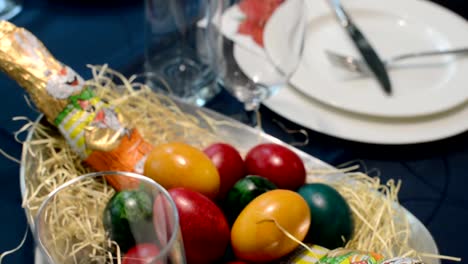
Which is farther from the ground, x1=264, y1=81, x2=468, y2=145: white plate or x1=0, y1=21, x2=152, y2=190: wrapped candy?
x1=0, y1=21, x2=152, y2=190: wrapped candy

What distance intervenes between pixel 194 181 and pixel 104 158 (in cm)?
11

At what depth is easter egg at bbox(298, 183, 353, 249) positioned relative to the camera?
0.56 m

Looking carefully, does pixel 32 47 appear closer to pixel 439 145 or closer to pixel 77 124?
pixel 77 124

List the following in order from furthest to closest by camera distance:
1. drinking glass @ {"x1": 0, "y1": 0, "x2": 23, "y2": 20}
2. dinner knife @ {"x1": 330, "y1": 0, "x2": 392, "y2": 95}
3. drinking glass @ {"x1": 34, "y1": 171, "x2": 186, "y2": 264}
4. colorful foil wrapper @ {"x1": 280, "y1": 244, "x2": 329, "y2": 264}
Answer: drinking glass @ {"x1": 0, "y1": 0, "x2": 23, "y2": 20} < dinner knife @ {"x1": 330, "y1": 0, "x2": 392, "y2": 95} < colorful foil wrapper @ {"x1": 280, "y1": 244, "x2": 329, "y2": 264} < drinking glass @ {"x1": 34, "y1": 171, "x2": 186, "y2": 264}

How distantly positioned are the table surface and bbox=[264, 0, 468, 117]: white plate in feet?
0.16

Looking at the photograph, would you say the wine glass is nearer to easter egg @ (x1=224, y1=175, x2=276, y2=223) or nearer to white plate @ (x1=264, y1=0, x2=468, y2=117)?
white plate @ (x1=264, y1=0, x2=468, y2=117)

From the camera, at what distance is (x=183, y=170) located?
1.83ft

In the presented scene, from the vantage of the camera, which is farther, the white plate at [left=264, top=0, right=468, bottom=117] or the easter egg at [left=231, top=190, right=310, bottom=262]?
the white plate at [left=264, top=0, right=468, bottom=117]

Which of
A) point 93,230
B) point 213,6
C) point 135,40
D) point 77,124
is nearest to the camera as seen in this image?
point 93,230

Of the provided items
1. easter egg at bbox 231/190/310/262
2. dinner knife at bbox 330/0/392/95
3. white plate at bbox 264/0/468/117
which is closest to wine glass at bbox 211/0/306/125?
white plate at bbox 264/0/468/117

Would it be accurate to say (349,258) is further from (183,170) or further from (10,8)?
(10,8)

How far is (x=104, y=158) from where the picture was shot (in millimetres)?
608

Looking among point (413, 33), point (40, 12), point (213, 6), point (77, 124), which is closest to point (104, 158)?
point (77, 124)

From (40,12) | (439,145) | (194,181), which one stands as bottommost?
(439,145)
